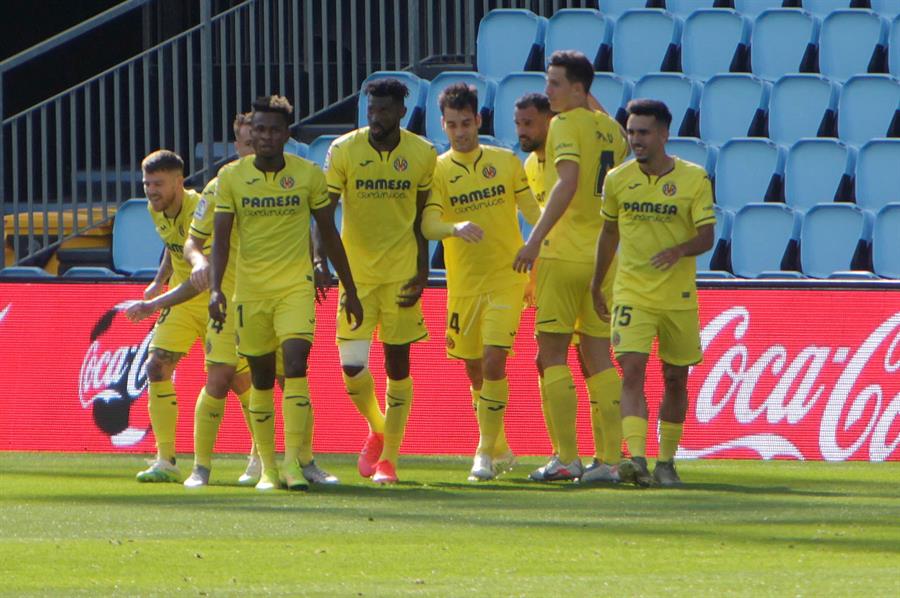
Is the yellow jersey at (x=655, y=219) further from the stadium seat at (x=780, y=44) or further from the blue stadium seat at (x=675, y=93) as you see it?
the stadium seat at (x=780, y=44)

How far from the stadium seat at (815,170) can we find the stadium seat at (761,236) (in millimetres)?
546

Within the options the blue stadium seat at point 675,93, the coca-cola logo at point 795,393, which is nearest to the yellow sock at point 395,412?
the coca-cola logo at point 795,393

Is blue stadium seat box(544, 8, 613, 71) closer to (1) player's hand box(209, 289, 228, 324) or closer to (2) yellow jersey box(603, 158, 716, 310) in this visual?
(2) yellow jersey box(603, 158, 716, 310)

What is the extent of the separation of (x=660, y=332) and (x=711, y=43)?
248 inches

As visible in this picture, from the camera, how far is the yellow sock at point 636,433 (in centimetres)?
901

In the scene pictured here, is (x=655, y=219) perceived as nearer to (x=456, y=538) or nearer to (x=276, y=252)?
(x=276, y=252)

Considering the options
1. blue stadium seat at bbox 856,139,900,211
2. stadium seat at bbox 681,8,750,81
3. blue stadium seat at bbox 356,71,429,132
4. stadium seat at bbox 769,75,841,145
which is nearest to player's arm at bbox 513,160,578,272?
blue stadium seat at bbox 856,139,900,211

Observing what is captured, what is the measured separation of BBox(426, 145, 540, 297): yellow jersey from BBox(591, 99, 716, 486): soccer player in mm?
718

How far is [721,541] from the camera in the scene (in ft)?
22.7

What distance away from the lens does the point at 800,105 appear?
46.6ft

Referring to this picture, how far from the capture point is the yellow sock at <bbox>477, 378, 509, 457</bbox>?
9.70 meters

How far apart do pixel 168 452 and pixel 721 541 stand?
377 centimetres

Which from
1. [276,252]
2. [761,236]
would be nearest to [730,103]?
[761,236]

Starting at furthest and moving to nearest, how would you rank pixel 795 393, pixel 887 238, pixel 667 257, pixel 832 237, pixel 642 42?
1. pixel 642 42
2. pixel 832 237
3. pixel 887 238
4. pixel 795 393
5. pixel 667 257
